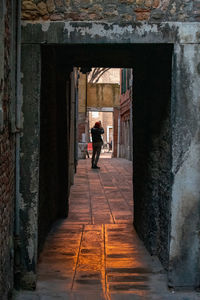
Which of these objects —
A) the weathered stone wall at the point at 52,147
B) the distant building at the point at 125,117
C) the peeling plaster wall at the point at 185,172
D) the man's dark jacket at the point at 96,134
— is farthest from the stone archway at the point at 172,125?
the distant building at the point at 125,117

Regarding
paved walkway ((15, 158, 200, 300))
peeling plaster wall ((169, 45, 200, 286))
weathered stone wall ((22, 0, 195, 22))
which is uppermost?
weathered stone wall ((22, 0, 195, 22))

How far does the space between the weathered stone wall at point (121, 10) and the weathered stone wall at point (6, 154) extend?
50cm

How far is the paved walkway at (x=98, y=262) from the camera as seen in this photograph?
160 inches

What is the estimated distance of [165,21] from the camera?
413 centimetres

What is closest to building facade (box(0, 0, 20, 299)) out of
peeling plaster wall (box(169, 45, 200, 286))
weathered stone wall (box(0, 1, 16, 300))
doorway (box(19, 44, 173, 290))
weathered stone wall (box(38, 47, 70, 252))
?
weathered stone wall (box(0, 1, 16, 300))

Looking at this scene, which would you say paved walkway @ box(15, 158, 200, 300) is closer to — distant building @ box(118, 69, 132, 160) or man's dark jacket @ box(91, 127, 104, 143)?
man's dark jacket @ box(91, 127, 104, 143)

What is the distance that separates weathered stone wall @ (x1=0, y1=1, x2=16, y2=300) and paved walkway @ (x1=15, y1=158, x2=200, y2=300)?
22.2 inches

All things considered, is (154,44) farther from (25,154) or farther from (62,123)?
(62,123)

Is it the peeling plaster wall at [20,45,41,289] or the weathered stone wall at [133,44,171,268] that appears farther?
the weathered stone wall at [133,44,171,268]

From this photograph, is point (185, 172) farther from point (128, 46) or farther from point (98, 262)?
point (98, 262)

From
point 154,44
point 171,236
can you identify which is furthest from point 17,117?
point 171,236

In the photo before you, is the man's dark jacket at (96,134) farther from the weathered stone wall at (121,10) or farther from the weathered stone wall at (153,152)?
the weathered stone wall at (121,10)

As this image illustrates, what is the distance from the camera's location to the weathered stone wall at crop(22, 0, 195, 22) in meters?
4.12

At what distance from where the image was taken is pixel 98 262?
4.98 metres
